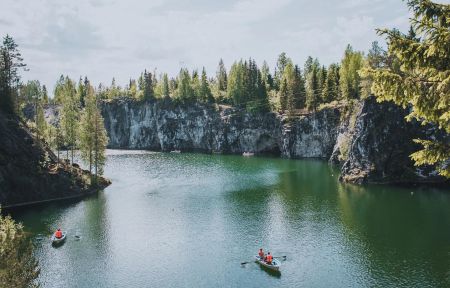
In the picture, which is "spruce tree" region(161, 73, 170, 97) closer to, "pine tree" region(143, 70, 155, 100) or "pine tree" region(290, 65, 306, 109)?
"pine tree" region(143, 70, 155, 100)

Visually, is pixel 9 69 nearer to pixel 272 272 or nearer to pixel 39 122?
pixel 39 122

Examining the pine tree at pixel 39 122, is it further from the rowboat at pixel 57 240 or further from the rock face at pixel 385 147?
the rock face at pixel 385 147

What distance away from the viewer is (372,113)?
95688 mm

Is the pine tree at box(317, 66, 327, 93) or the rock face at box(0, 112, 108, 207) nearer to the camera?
the rock face at box(0, 112, 108, 207)

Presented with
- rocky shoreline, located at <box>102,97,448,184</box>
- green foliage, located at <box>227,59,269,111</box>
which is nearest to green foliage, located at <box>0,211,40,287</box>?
rocky shoreline, located at <box>102,97,448,184</box>

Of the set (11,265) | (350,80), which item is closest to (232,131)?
(350,80)

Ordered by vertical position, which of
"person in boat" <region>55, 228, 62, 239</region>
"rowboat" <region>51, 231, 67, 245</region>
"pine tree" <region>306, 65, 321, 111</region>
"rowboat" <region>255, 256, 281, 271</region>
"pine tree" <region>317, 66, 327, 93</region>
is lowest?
"rowboat" <region>255, 256, 281, 271</region>

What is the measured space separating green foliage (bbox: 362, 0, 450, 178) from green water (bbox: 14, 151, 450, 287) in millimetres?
30075

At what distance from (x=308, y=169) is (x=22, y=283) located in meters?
97.0

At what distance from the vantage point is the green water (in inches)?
1742

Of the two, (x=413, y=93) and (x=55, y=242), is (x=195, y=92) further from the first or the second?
(x=413, y=93)

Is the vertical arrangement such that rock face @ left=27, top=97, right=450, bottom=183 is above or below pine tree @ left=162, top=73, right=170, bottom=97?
below

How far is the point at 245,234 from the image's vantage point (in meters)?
58.5

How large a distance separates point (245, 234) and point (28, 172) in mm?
43502
